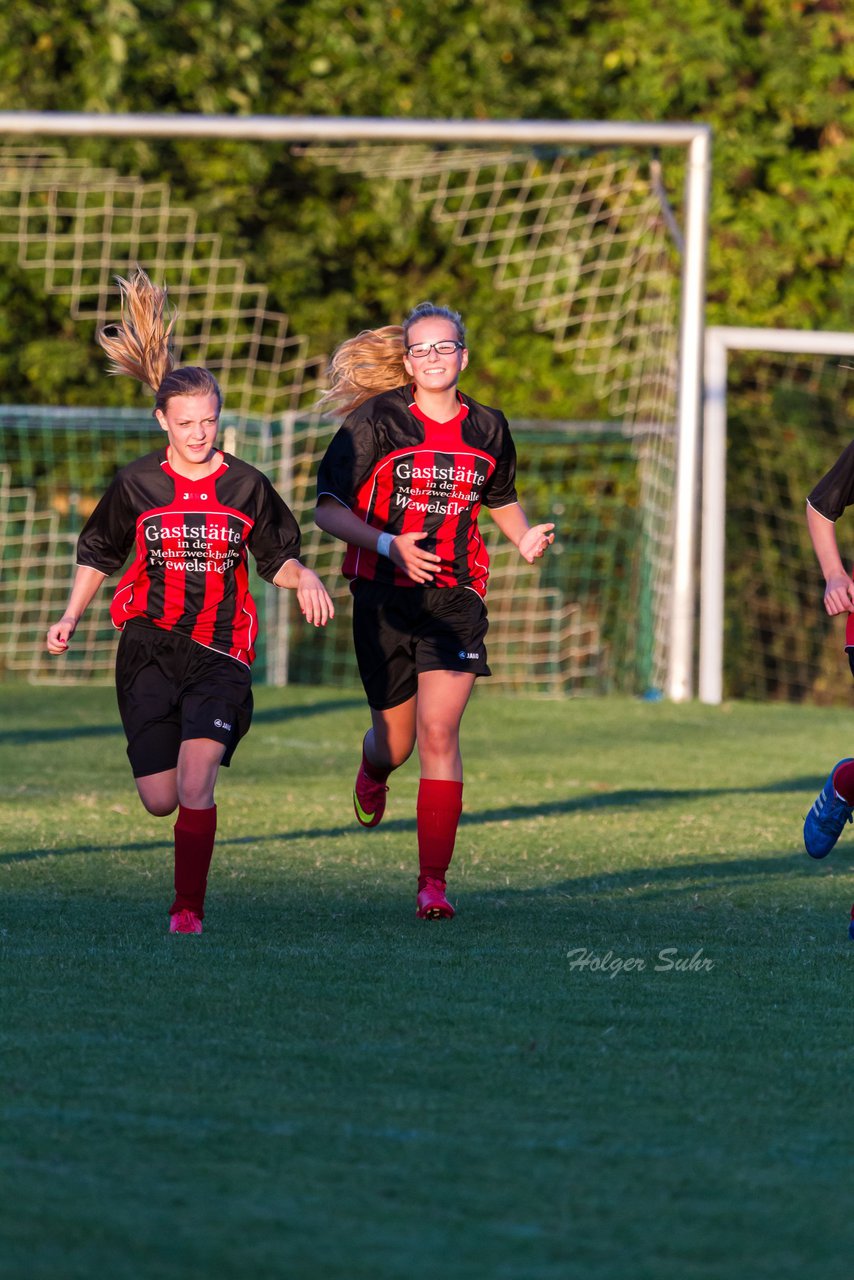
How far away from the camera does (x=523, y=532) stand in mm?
5648

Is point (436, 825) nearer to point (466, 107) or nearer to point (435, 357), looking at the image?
point (435, 357)

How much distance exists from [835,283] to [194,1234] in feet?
52.2

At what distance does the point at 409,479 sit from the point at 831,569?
1298mm

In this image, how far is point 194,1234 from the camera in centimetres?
258

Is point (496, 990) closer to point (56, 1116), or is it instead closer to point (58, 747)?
point (56, 1116)

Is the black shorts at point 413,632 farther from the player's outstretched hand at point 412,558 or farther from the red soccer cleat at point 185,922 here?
the red soccer cleat at point 185,922

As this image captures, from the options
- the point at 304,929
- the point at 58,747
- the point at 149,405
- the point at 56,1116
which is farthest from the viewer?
the point at 149,405

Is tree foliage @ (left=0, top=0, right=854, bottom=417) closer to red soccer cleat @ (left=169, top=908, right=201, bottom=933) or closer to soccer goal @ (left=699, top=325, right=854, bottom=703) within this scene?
soccer goal @ (left=699, top=325, right=854, bottom=703)

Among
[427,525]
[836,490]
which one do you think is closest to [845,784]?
[836,490]

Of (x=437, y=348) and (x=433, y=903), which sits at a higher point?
(x=437, y=348)

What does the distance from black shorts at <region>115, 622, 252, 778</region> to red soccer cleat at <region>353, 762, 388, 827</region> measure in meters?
0.94

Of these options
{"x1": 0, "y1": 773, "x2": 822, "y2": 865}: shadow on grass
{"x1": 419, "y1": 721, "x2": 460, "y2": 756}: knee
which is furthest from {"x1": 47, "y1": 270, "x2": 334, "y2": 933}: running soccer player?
{"x1": 0, "y1": 773, "x2": 822, "y2": 865}: shadow on grass

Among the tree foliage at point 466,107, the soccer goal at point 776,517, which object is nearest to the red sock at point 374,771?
the soccer goal at point 776,517

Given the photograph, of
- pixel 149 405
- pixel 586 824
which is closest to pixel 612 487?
pixel 149 405
